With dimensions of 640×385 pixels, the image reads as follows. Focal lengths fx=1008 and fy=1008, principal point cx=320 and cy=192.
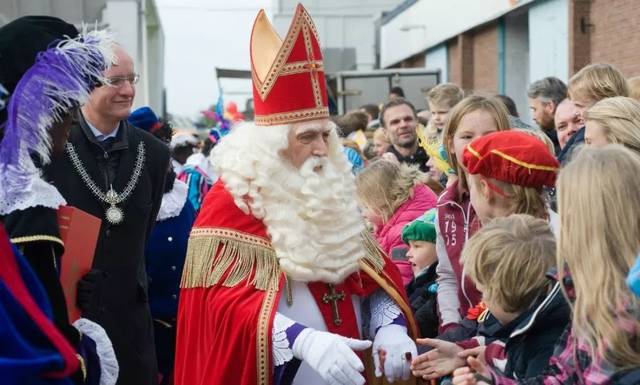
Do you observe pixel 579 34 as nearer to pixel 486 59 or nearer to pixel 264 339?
pixel 486 59

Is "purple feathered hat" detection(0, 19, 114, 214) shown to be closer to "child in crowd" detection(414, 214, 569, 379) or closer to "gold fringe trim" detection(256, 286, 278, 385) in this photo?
"gold fringe trim" detection(256, 286, 278, 385)

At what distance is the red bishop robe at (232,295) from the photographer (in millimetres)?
3635

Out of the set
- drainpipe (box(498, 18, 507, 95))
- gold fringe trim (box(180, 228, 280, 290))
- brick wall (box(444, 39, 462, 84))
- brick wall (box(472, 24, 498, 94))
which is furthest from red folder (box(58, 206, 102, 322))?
brick wall (box(444, 39, 462, 84))

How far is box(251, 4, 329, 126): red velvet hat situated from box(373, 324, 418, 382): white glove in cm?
87

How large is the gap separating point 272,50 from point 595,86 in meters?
1.86

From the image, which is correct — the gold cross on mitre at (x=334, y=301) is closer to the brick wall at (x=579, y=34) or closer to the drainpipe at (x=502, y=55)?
the brick wall at (x=579, y=34)

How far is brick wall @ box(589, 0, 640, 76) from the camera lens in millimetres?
11555

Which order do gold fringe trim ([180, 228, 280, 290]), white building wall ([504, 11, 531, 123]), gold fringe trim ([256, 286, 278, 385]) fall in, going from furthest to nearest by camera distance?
1. white building wall ([504, 11, 531, 123])
2. gold fringe trim ([180, 228, 280, 290])
3. gold fringe trim ([256, 286, 278, 385])

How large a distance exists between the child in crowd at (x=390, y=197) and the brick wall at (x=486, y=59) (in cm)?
1189

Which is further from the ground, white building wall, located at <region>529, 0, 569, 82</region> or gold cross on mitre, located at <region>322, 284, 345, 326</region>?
white building wall, located at <region>529, 0, 569, 82</region>

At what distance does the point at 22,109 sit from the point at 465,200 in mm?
2184

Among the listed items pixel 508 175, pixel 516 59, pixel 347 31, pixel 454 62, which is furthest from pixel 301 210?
pixel 347 31

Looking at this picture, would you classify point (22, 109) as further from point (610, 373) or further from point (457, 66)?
point (457, 66)

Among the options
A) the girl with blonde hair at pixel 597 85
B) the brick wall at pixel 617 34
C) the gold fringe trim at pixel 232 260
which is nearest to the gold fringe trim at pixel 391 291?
the gold fringe trim at pixel 232 260
